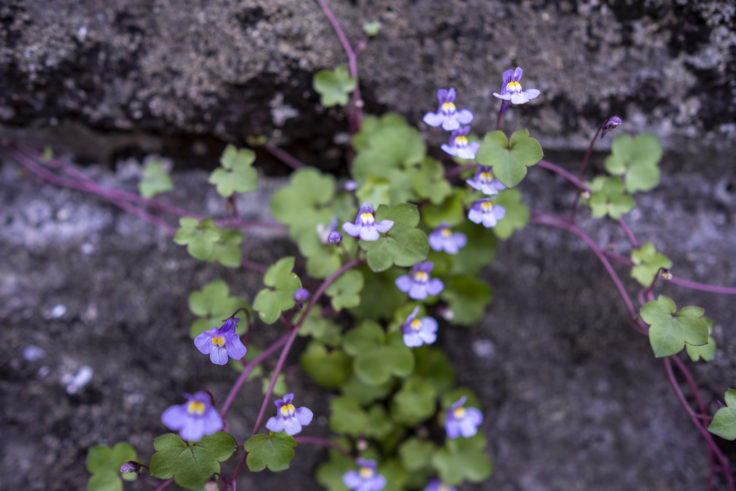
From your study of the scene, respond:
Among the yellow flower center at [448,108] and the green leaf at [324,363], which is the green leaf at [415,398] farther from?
the yellow flower center at [448,108]

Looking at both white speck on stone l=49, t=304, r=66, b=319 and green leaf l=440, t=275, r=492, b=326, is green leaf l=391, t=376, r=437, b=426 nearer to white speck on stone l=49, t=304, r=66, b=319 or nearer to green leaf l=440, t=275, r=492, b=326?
green leaf l=440, t=275, r=492, b=326

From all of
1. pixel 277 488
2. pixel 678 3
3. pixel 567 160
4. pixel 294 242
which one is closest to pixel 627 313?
pixel 567 160

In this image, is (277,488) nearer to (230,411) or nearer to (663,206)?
(230,411)

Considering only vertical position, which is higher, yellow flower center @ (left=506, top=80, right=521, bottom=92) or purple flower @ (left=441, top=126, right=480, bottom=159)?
yellow flower center @ (left=506, top=80, right=521, bottom=92)

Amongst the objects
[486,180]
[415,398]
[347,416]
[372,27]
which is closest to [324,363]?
[347,416]

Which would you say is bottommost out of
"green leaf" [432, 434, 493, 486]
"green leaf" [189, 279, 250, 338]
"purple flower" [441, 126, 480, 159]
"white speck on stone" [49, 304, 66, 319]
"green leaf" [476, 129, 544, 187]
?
"green leaf" [432, 434, 493, 486]

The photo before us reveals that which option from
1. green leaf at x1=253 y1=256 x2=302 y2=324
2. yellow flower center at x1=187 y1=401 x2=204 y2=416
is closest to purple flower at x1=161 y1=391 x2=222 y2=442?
yellow flower center at x1=187 y1=401 x2=204 y2=416

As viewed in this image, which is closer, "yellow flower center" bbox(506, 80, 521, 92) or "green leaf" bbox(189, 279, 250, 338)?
"yellow flower center" bbox(506, 80, 521, 92)
